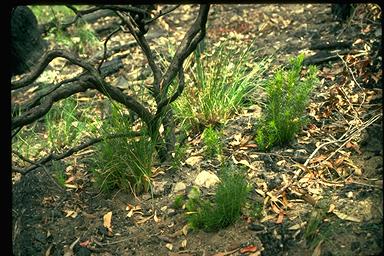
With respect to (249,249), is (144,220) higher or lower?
lower

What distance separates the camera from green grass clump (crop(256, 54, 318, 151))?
345cm

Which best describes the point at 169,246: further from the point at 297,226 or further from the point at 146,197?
the point at 297,226

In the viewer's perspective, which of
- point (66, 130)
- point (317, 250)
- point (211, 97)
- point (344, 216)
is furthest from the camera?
point (66, 130)

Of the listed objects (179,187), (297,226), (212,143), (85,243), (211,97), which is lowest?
(85,243)

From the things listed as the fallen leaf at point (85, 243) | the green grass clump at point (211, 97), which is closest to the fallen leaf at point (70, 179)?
the fallen leaf at point (85, 243)

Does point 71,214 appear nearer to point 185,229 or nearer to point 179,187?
point 179,187

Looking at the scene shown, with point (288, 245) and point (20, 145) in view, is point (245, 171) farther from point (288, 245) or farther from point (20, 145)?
point (20, 145)

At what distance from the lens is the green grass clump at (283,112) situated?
3449 mm

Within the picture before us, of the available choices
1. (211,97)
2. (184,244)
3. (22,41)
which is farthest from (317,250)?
(22,41)

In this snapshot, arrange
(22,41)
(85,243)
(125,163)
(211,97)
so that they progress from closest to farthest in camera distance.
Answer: (85,243), (125,163), (211,97), (22,41)

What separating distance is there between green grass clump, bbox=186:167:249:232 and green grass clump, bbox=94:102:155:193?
53cm

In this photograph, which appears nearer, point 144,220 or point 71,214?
point 144,220

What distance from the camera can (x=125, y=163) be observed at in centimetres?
343

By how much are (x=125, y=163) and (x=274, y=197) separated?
1.02 metres
